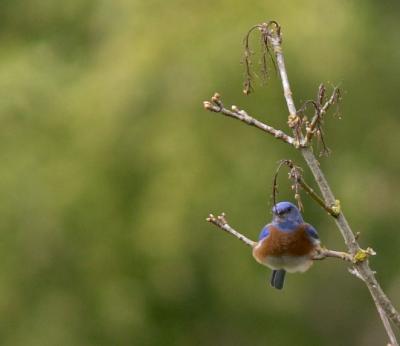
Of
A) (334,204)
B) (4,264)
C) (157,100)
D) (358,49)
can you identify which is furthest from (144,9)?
(334,204)

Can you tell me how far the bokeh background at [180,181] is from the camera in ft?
25.5

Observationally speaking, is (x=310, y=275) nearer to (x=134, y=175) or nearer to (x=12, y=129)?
(x=134, y=175)

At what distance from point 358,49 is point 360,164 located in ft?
2.99

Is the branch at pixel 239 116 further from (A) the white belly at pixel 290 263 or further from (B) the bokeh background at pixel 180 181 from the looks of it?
(B) the bokeh background at pixel 180 181

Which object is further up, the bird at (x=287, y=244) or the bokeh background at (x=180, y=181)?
the bokeh background at (x=180, y=181)

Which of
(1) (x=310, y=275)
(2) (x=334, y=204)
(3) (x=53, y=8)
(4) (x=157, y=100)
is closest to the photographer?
(2) (x=334, y=204)

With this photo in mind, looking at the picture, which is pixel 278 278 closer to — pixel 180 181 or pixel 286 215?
pixel 286 215

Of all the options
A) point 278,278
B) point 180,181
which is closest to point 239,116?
point 278,278

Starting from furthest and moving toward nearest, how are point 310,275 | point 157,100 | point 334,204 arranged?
point 310,275
point 157,100
point 334,204

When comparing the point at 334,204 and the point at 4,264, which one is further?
the point at 4,264

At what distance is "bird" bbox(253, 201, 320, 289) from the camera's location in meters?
2.98

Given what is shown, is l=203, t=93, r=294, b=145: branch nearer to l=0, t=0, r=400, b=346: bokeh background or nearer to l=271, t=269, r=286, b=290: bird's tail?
l=271, t=269, r=286, b=290: bird's tail

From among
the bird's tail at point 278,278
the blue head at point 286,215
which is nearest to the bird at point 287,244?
the blue head at point 286,215

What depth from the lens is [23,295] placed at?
317 inches
